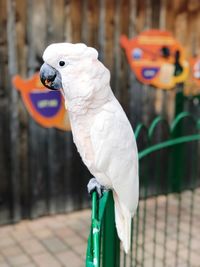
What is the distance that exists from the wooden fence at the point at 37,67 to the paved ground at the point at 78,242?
214 millimetres

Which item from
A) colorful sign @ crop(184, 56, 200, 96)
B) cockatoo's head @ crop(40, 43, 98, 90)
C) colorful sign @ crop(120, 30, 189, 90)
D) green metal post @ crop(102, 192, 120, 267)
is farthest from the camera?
colorful sign @ crop(184, 56, 200, 96)

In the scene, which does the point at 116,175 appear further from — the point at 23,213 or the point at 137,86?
the point at 137,86

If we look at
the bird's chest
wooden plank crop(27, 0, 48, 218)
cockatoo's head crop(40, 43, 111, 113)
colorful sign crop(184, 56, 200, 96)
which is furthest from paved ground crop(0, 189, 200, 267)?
cockatoo's head crop(40, 43, 111, 113)

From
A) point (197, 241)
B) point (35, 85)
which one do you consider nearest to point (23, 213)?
point (35, 85)

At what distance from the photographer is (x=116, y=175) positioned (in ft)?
6.33

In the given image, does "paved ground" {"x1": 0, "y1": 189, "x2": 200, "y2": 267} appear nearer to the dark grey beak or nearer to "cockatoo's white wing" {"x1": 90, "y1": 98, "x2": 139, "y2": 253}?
"cockatoo's white wing" {"x1": 90, "y1": 98, "x2": 139, "y2": 253}

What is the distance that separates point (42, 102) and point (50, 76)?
2695 mm

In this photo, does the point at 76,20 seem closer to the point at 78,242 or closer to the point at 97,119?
the point at 78,242

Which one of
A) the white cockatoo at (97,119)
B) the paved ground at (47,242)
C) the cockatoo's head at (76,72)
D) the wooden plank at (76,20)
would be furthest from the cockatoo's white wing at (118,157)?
the wooden plank at (76,20)

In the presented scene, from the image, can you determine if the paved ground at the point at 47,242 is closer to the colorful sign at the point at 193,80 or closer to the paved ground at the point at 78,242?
the paved ground at the point at 78,242

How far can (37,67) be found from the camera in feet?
14.3

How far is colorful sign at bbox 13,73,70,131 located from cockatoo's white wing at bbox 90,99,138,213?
2.51 metres

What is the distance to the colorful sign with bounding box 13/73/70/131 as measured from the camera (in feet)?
14.2

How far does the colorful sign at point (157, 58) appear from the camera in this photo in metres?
4.89
